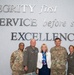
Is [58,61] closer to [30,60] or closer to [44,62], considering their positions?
[44,62]

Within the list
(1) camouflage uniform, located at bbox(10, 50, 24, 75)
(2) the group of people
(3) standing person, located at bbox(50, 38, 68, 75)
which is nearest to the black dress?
(2) the group of people

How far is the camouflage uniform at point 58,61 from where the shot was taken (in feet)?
21.2

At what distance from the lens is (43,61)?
6312 millimetres

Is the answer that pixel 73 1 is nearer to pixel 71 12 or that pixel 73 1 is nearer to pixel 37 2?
pixel 71 12

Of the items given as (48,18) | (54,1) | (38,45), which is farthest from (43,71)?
(54,1)

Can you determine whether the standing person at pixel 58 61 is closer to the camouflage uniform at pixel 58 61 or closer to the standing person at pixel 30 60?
the camouflage uniform at pixel 58 61

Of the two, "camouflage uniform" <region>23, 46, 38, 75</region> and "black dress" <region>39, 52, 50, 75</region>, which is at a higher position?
"camouflage uniform" <region>23, 46, 38, 75</region>

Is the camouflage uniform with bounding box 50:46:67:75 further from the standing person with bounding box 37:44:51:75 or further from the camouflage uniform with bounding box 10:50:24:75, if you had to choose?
the camouflage uniform with bounding box 10:50:24:75

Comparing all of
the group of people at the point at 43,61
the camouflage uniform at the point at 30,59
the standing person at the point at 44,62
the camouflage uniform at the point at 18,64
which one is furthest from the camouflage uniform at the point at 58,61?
the camouflage uniform at the point at 18,64

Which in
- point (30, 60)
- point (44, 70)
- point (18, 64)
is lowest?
point (44, 70)

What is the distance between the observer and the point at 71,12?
7730 mm

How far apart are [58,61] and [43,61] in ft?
1.40

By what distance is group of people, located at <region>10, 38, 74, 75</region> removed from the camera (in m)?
6.35

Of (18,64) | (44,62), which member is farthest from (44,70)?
(18,64)
